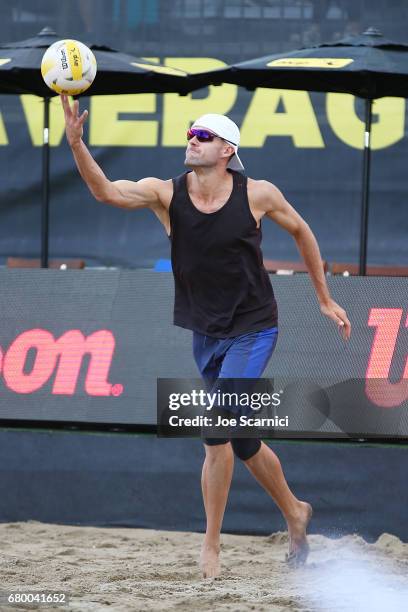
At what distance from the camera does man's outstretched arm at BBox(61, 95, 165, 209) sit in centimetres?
526

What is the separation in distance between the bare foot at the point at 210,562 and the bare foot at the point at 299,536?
1.92 feet

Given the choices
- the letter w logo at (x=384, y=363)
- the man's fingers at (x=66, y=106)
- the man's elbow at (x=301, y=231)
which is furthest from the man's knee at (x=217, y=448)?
the man's fingers at (x=66, y=106)

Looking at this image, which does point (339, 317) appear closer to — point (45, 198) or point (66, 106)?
point (66, 106)

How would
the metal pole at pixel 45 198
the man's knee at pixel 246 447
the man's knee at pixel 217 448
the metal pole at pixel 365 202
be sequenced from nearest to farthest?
the man's knee at pixel 217 448, the man's knee at pixel 246 447, the metal pole at pixel 365 202, the metal pole at pixel 45 198

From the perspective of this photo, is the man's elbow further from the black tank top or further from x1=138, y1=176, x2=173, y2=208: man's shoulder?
x1=138, y1=176, x2=173, y2=208: man's shoulder

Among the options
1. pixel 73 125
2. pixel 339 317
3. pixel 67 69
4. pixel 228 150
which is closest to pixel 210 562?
pixel 339 317

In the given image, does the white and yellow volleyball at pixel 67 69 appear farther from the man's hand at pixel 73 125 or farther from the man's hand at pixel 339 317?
the man's hand at pixel 339 317

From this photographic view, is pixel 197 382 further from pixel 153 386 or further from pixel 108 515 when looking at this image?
pixel 108 515

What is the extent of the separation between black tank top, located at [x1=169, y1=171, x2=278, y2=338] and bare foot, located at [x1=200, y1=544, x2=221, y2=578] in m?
1.03

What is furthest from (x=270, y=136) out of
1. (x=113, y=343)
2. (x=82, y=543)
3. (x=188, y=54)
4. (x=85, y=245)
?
(x=82, y=543)

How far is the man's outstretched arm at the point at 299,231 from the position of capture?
5770 millimetres

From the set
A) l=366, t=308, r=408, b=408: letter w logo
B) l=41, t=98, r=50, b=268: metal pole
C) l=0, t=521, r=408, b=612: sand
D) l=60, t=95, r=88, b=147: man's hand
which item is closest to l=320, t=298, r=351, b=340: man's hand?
l=366, t=308, r=408, b=408: letter w logo

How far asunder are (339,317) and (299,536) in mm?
1167

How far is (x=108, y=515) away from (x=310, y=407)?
1398 millimetres
